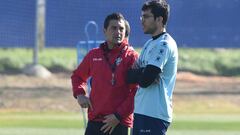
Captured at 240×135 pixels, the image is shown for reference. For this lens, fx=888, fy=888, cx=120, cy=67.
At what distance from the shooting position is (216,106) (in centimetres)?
2328

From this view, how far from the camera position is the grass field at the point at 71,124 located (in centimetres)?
1595

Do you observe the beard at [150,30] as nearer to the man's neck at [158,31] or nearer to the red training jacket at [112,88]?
the man's neck at [158,31]

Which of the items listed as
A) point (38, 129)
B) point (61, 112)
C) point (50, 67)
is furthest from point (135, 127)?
point (50, 67)

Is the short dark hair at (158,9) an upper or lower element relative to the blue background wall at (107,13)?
upper

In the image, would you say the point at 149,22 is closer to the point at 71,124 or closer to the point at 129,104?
the point at 129,104

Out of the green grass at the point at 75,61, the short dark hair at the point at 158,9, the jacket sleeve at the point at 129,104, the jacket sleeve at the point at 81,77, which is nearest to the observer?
the short dark hair at the point at 158,9

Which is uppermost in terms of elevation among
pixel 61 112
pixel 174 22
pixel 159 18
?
pixel 159 18

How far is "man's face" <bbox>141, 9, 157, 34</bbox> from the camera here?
7.41 meters

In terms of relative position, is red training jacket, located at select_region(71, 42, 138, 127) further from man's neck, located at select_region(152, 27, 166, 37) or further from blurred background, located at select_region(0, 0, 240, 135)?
blurred background, located at select_region(0, 0, 240, 135)

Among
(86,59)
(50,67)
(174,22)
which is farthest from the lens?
(50,67)

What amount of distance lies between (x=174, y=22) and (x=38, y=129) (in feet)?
37.5

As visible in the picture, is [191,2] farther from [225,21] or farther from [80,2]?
[80,2]

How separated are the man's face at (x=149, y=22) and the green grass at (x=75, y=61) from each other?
20.7 metres

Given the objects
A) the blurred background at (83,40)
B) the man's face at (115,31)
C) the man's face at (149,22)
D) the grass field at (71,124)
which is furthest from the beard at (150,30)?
the blurred background at (83,40)
